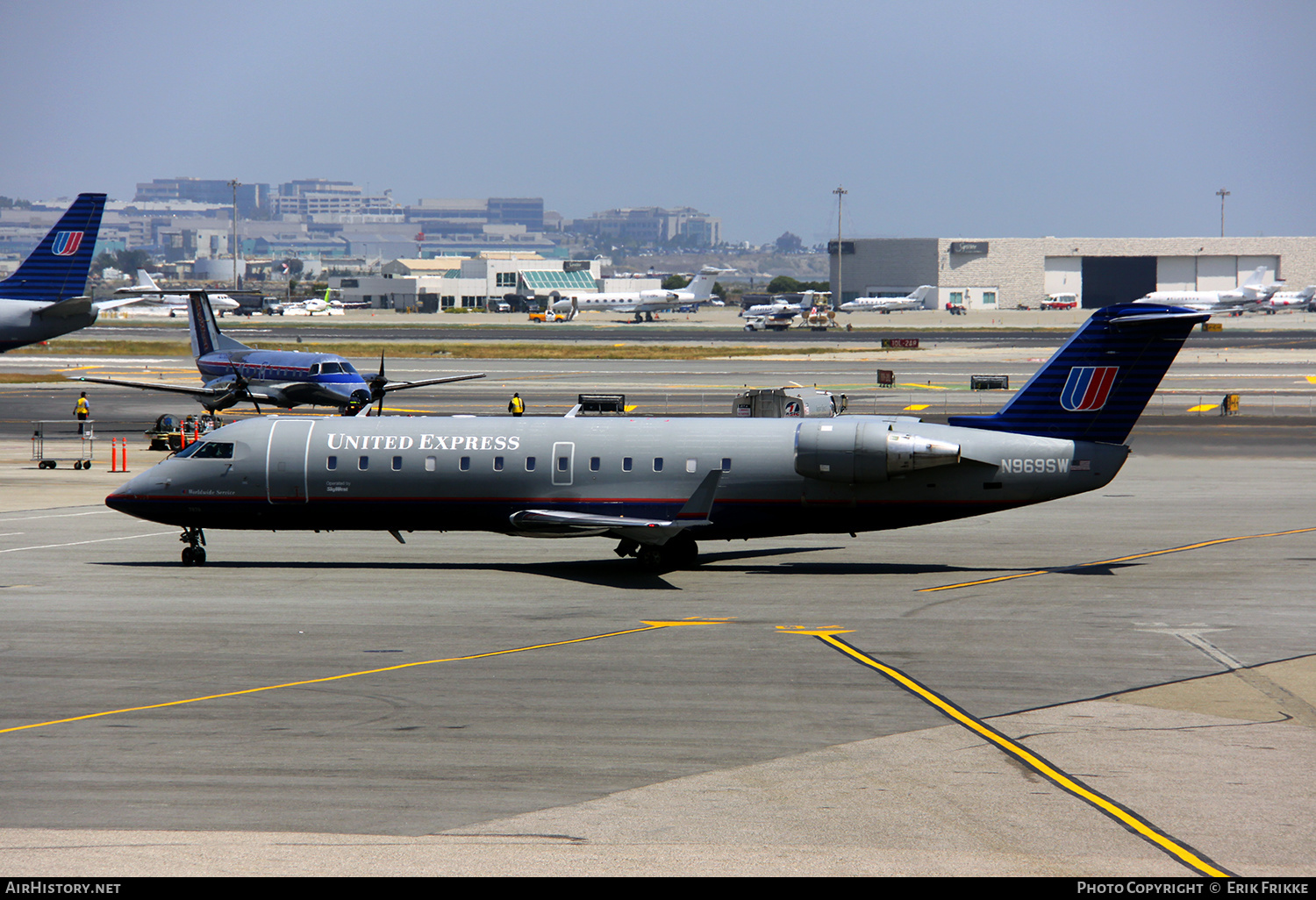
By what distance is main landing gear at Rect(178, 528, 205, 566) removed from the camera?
2853 cm

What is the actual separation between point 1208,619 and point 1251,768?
9.03 m

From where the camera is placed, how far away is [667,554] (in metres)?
28.4

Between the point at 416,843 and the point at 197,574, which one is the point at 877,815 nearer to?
the point at 416,843

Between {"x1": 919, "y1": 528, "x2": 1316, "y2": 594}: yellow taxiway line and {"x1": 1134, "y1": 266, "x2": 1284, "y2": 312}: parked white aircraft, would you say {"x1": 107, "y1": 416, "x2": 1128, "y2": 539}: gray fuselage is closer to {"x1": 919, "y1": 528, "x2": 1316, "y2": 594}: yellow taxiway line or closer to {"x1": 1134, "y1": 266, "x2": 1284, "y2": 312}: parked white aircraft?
{"x1": 919, "y1": 528, "x2": 1316, "y2": 594}: yellow taxiway line

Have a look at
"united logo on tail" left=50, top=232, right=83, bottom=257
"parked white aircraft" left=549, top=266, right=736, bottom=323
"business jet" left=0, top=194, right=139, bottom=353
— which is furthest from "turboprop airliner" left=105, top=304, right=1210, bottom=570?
"parked white aircraft" left=549, top=266, right=736, bottom=323

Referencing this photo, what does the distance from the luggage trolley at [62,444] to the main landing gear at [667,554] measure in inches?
1125

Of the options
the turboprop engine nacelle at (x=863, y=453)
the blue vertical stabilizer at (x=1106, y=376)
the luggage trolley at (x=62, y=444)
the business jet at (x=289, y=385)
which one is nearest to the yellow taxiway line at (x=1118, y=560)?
the turboprop engine nacelle at (x=863, y=453)

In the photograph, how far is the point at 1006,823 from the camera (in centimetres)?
1274

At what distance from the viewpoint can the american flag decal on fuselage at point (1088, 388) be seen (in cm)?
2756

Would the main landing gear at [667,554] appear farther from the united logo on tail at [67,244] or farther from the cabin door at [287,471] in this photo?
the united logo on tail at [67,244]

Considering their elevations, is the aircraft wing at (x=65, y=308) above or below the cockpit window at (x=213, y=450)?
above

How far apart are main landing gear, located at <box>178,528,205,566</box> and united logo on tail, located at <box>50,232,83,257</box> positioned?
108 ft
